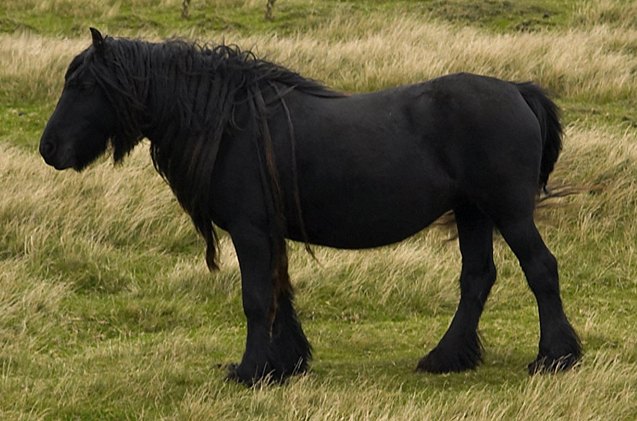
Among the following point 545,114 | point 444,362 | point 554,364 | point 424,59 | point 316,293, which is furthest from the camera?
point 424,59

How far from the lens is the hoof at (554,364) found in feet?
22.2

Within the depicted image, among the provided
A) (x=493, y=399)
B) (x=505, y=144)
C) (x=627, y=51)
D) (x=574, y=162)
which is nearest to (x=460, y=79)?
(x=505, y=144)

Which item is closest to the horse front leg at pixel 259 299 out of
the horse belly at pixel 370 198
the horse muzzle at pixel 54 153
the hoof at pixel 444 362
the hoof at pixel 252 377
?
the hoof at pixel 252 377

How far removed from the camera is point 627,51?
17109mm

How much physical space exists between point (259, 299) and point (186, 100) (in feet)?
3.90

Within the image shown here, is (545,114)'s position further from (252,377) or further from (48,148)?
(48,148)

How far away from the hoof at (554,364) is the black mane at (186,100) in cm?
172

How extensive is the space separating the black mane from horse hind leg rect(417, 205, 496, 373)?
1281 mm

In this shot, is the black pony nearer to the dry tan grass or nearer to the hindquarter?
the hindquarter

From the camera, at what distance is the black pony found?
6539 mm

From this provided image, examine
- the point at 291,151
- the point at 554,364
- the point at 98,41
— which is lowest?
the point at 554,364

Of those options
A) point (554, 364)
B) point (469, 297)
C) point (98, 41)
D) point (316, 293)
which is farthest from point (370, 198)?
point (316, 293)

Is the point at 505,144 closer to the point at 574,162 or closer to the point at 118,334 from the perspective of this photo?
the point at 118,334

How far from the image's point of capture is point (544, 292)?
683cm
